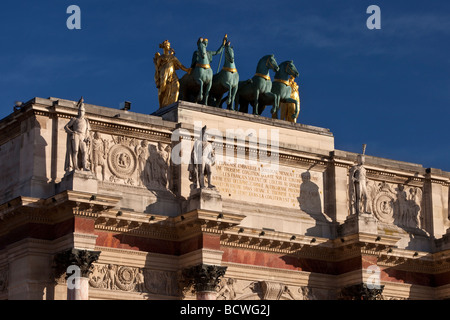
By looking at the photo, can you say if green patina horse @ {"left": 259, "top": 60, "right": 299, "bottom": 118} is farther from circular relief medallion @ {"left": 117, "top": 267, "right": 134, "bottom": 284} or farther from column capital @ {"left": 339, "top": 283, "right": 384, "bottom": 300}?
circular relief medallion @ {"left": 117, "top": 267, "right": 134, "bottom": 284}

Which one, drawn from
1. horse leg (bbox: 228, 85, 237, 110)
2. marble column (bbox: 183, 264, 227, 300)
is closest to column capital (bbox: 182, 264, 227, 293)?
marble column (bbox: 183, 264, 227, 300)

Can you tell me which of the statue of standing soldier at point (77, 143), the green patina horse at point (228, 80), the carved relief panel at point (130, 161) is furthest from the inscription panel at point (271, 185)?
the statue of standing soldier at point (77, 143)

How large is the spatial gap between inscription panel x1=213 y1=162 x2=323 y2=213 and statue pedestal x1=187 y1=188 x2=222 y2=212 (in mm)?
2296

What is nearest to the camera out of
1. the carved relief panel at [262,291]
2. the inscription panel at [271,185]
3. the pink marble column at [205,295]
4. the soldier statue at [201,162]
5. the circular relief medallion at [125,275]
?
the pink marble column at [205,295]

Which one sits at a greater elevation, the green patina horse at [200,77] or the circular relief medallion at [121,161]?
the green patina horse at [200,77]

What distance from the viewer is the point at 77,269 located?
46.2m

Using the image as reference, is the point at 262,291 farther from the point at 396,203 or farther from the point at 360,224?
the point at 396,203

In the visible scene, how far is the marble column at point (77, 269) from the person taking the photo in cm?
4597

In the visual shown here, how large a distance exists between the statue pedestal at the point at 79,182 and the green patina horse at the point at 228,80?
8.73m

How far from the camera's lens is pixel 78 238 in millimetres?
46562

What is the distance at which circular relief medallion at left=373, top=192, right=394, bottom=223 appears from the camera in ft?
183

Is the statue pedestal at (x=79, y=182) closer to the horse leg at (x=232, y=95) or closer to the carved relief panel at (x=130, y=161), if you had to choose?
the carved relief panel at (x=130, y=161)

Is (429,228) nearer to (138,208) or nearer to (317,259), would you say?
(317,259)

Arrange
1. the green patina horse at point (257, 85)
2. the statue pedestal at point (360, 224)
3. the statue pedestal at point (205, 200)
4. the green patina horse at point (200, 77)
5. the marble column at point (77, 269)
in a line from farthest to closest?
the green patina horse at point (257, 85) < the green patina horse at point (200, 77) < the statue pedestal at point (360, 224) < the statue pedestal at point (205, 200) < the marble column at point (77, 269)
